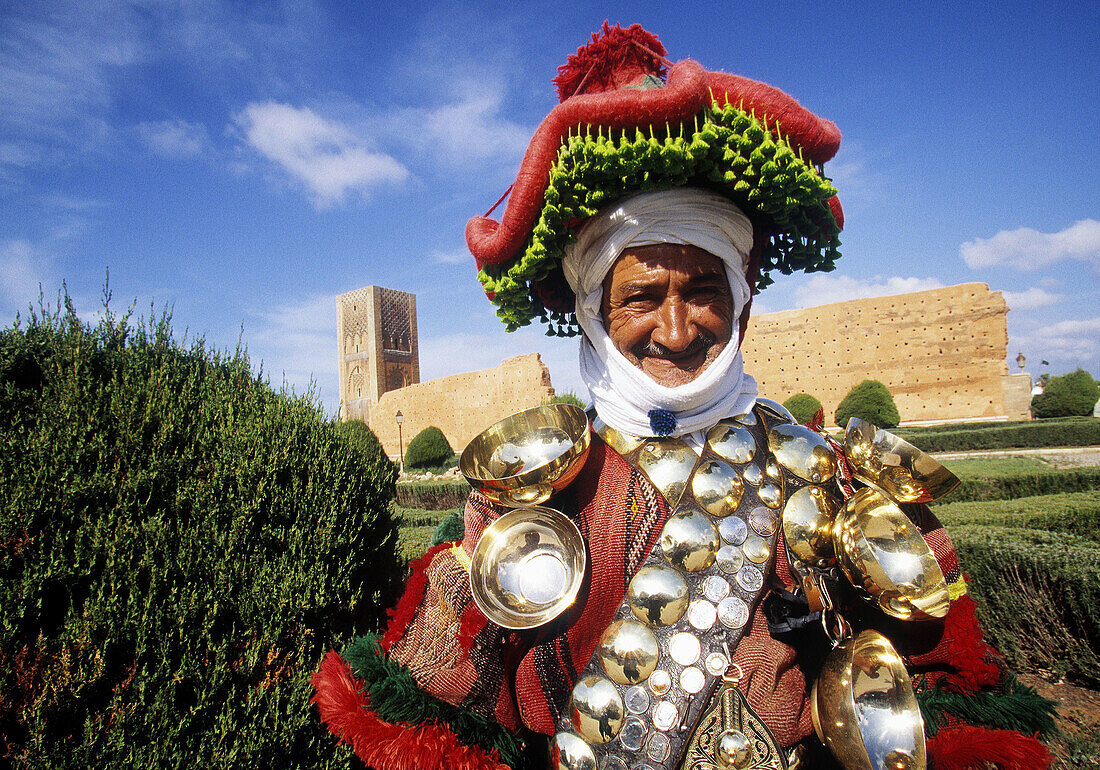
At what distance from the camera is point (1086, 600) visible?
11.7ft

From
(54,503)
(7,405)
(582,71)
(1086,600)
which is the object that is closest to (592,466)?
(582,71)

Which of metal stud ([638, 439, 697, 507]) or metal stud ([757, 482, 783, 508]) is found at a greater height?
metal stud ([638, 439, 697, 507])

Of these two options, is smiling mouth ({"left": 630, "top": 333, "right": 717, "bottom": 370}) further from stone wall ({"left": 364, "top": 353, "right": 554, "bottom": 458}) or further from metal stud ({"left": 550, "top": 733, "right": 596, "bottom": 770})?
stone wall ({"left": 364, "top": 353, "right": 554, "bottom": 458})

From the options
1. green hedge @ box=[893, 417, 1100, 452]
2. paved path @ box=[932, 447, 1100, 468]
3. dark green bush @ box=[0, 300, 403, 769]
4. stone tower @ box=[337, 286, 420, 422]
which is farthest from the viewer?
stone tower @ box=[337, 286, 420, 422]

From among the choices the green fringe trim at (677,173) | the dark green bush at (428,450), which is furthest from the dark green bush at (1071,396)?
the green fringe trim at (677,173)

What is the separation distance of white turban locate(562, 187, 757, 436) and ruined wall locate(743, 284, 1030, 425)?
1026 inches

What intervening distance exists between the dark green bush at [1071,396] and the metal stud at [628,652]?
26480mm

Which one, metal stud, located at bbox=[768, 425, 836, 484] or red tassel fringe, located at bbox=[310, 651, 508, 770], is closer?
red tassel fringe, located at bbox=[310, 651, 508, 770]

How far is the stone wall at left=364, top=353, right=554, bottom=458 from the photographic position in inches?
1115

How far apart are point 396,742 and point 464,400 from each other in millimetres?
31148

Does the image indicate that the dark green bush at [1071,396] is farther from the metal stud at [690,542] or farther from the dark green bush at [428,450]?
the metal stud at [690,542]

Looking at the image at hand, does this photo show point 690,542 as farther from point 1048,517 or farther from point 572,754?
point 1048,517

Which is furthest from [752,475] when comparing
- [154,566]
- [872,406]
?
[872,406]

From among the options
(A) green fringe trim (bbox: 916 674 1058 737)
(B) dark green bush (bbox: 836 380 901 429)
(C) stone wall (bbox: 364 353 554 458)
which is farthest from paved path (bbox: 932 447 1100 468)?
(C) stone wall (bbox: 364 353 554 458)
